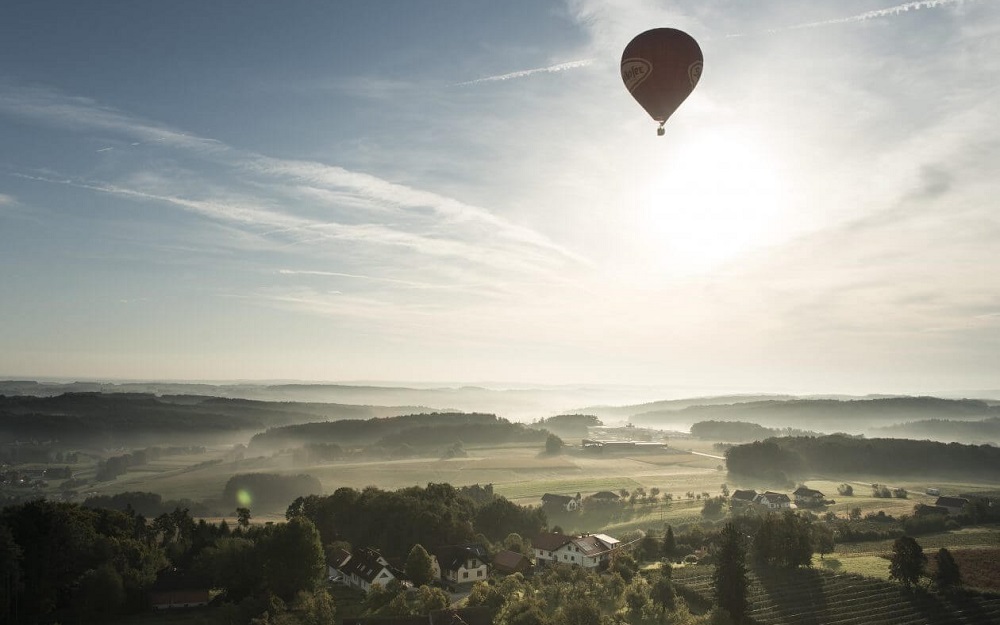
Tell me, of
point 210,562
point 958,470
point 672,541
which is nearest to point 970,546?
point 672,541

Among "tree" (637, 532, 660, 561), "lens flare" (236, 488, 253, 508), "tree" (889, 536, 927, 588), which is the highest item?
"tree" (889, 536, 927, 588)

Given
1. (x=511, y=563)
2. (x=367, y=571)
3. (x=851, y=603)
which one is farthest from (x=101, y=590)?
(x=851, y=603)

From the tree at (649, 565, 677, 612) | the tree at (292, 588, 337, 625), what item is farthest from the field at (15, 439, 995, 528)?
the tree at (292, 588, 337, 625)

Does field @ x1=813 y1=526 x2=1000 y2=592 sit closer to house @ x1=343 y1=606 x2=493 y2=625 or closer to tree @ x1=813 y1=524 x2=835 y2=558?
tree @ x1=813 y1=524 x2=835 y2=558

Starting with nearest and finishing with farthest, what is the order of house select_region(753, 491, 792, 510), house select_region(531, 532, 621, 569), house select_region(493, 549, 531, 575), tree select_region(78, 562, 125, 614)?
tree select_region(78, 562, 125, 614)
house select_region(493, 549, 531, 575)
house select_region(531, 532, 621, 569)
house select_region(753, 491, 792, 510)

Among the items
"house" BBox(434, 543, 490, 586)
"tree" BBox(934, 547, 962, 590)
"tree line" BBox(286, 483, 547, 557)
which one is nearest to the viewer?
"tree" BBox(934, 547, 962, 590)

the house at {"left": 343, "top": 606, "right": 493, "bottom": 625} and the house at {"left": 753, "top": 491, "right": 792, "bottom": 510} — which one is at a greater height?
the house at {"left": 343, "top": 606, "right": 493, "bottom": 625}

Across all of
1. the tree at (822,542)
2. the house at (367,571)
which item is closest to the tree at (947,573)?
the tree at (822,542)
